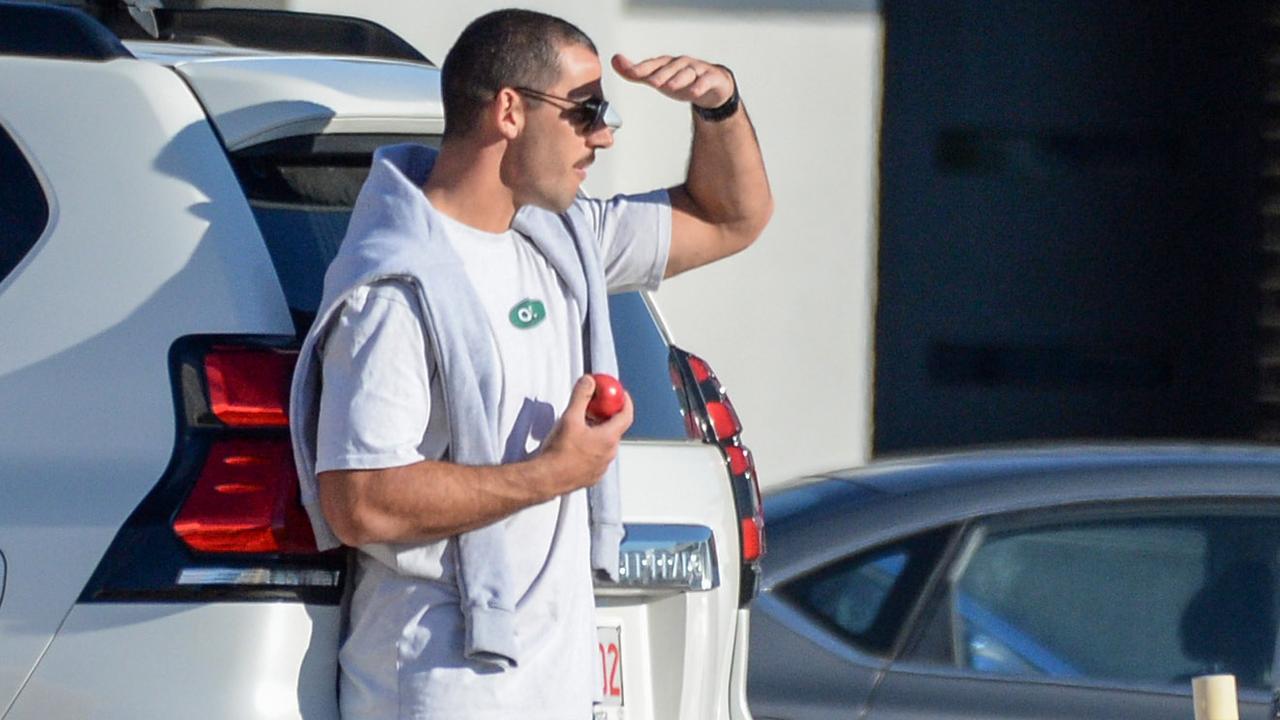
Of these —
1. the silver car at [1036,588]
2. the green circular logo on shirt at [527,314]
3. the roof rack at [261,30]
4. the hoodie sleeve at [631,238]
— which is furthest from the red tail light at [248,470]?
the silver car at [1036,588]

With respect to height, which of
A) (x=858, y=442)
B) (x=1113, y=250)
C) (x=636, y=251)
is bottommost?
(x=858, y=442)

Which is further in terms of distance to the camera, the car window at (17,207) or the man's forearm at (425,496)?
the car window at (17,207)

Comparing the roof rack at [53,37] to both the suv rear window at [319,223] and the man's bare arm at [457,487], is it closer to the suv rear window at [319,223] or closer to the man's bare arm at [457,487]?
the suv rear window at [319,223]

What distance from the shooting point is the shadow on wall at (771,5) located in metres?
7.51

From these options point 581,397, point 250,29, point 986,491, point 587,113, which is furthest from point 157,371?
point 986,491

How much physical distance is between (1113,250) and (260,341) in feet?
20.9

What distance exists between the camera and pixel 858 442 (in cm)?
780

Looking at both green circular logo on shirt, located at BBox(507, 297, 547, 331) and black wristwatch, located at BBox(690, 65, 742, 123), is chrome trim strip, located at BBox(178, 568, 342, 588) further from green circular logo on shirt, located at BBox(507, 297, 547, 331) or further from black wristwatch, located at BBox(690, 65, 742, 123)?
black wristwatch, located at BBox(690, 65, 742, 123)

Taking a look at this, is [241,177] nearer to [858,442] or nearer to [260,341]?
[260,341]

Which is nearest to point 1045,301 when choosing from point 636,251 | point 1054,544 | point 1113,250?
point 1113,250

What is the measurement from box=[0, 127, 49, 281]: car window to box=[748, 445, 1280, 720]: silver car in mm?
1878

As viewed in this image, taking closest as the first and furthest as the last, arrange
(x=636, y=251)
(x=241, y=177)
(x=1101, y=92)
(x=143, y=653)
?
(x=143, y=653)
(x=241, y=177)
(x=636, y=251)
(x=1101, y=92)

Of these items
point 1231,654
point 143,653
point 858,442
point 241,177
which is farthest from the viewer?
point 858,442

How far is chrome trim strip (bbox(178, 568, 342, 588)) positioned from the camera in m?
2.63
